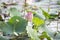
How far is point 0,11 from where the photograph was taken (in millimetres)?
1679

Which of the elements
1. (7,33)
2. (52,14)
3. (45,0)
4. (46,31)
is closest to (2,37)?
(7,33)

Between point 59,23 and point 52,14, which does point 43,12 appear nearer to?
point 52,14

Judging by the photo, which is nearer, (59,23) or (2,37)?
(2,37)

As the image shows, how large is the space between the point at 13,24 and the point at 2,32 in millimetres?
66

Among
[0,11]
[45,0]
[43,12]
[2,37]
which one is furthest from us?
[45,0]

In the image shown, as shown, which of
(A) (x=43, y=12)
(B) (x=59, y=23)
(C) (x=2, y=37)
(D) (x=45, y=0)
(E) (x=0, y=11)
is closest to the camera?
(C) (x=2, y=37)

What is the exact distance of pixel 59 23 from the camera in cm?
152

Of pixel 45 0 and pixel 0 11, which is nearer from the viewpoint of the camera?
pixel 0 11

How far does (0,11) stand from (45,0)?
0.36 metres

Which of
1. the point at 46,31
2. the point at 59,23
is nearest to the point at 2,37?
the point at 46,31

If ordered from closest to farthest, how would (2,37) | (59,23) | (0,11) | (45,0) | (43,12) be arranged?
(2,37) < (43,12) < (59,23) < (0,11) < (45,0)

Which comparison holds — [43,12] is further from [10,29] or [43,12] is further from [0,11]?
[0,11]

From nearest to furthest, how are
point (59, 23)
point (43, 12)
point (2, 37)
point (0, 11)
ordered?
1. point (2, 37)
2. point (43, 12)
3. point (59, 23)
4. point (0, 11)

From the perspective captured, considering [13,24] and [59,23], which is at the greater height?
[13,24]
